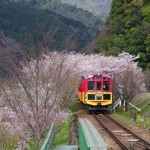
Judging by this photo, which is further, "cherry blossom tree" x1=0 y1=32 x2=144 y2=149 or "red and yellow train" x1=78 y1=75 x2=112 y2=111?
"red and yellow train" x1=78 y1=75 x2=112 y2=111

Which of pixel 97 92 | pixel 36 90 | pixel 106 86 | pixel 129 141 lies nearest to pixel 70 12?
pixel 106 86

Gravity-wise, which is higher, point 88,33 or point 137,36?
point 88,33

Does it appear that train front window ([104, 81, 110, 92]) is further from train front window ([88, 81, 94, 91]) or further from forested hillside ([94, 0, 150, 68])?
forested hillside ([94, 0, 150, 68])

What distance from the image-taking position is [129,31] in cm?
5081

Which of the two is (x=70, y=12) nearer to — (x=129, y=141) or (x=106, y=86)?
(x=106, y=86)

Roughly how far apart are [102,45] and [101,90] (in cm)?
2389

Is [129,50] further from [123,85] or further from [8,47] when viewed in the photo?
[8,47]

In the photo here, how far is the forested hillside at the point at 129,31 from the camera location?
157ft

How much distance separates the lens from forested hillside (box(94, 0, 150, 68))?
157 ft

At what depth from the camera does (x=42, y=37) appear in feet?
51.1

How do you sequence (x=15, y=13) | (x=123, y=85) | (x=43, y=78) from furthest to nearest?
1. (x=15, y=13)
2. (x=123, y=85)
3. (x=43, y=78)

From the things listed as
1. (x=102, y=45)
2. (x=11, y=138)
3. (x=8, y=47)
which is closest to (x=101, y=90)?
(x=11, y=138)

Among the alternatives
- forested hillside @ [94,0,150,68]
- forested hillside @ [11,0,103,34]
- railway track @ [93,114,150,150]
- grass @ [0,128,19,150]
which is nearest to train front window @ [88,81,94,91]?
railway track @ [93,114,150,150]

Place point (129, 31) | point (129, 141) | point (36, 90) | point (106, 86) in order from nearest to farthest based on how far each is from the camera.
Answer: point (36, 90) < point (129, 141) < point (106, 86) < point (129, 31)
